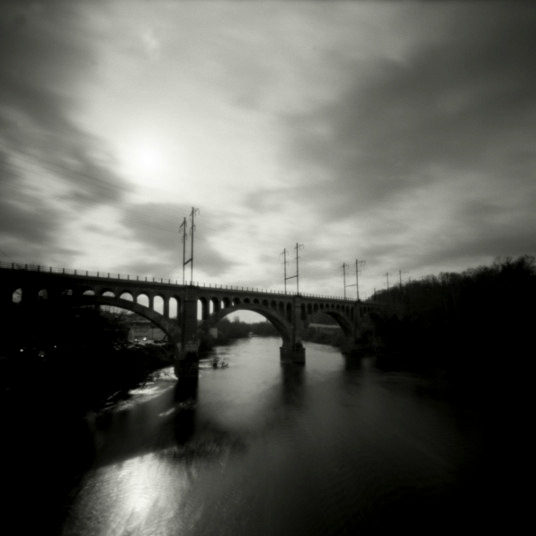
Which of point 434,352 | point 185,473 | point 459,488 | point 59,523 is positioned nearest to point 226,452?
point 185,473

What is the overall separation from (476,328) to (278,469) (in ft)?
118

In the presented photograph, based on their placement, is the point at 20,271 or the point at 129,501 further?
the point at 20,271

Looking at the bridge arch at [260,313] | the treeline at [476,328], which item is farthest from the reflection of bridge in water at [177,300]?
the treeline at [476,328]

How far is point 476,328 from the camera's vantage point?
38250 millimetres

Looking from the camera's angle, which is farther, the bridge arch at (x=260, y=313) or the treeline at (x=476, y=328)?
the bridge arch at (x=260, y=313)

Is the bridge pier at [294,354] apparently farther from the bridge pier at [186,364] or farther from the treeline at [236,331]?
the treeline at [236,331]

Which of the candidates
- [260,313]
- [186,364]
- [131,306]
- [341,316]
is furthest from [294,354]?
[131,306]

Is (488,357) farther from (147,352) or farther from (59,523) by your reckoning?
(147,352)

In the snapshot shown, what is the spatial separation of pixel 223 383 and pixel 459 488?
26.0 m

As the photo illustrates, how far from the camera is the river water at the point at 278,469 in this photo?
34.3 feet

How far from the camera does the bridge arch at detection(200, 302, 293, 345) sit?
41194 millimetres

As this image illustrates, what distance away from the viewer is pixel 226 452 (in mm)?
16484

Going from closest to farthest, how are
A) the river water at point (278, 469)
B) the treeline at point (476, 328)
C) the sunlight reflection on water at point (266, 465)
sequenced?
the river water at point (278, 469) < the sunlight reflection on water at point (266, 465) < the treeline at point (476, 328)

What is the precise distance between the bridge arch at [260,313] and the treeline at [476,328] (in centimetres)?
1835
